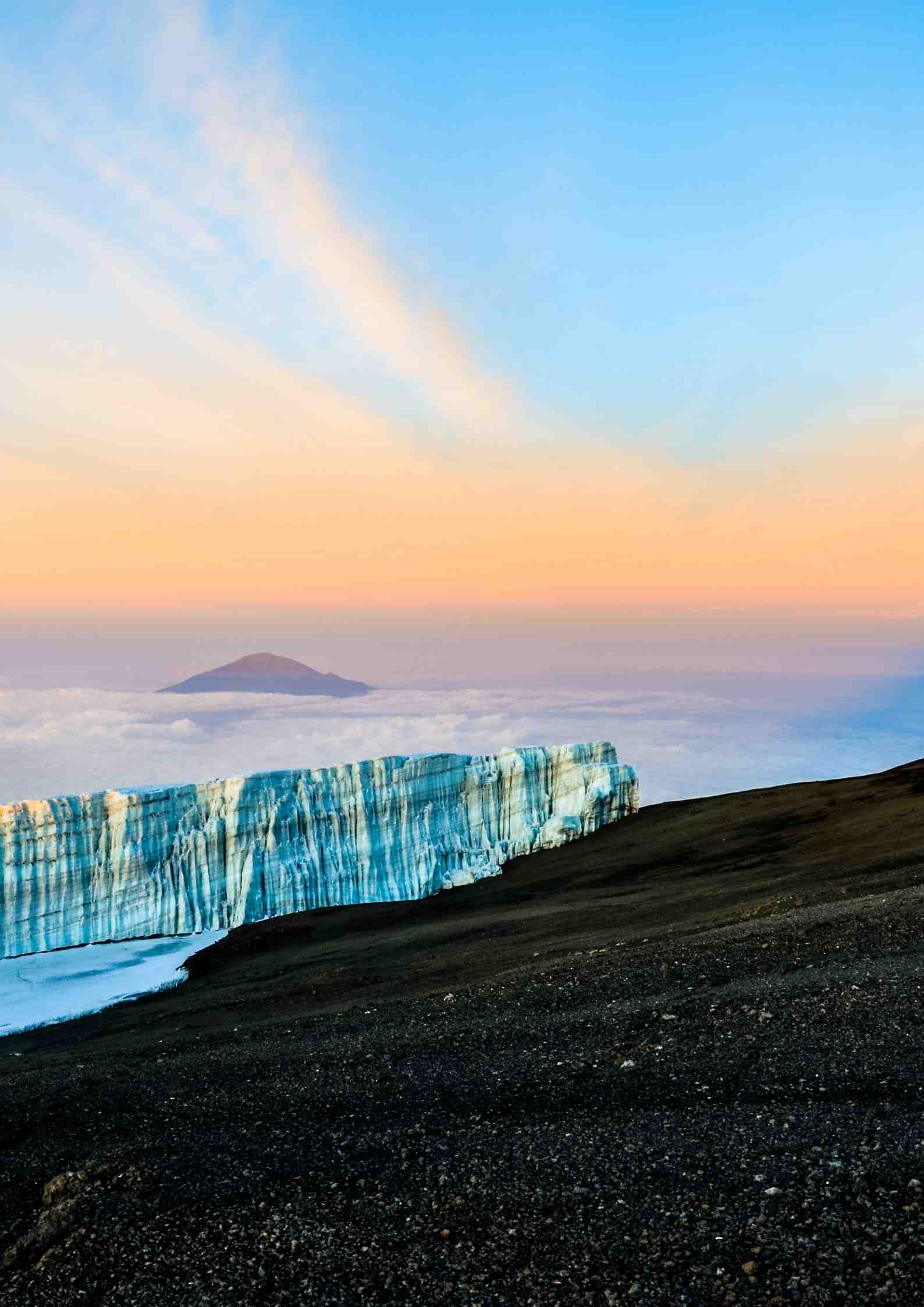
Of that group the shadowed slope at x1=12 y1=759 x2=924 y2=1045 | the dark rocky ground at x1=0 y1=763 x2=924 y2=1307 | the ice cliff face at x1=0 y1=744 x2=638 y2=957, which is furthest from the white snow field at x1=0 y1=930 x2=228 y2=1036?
the dark rocky ground at x1=0 y1=763 x2=924 y2=1307

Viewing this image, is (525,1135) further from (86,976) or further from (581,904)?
(86,976)

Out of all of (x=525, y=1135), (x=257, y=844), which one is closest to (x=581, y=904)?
(x=257, y=844)

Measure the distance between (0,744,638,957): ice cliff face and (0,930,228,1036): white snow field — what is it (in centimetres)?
136

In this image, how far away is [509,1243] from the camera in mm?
8289

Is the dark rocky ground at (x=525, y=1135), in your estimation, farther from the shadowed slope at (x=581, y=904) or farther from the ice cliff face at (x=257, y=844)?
the ice cliff face at (x=257, y=844)

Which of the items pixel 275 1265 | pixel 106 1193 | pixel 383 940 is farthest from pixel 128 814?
pixel 275 1265

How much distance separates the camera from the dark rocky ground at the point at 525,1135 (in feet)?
Result: 26.0

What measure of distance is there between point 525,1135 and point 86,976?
3114 centimetres

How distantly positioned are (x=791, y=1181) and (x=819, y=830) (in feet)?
104

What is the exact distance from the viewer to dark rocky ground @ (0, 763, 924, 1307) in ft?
26.0

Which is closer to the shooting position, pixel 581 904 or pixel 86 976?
pixel 581 904

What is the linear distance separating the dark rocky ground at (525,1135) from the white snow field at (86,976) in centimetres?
920

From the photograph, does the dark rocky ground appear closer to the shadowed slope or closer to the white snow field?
the shadowed slope

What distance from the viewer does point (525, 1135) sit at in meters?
10.4
